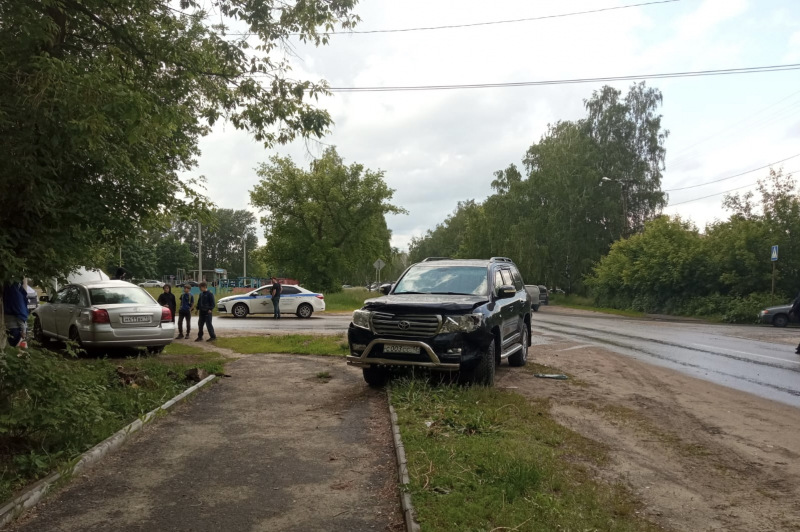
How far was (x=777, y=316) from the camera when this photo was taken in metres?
24.7

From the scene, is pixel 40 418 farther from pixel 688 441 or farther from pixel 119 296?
pixel 119 296

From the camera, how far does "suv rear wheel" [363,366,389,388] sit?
29.9 feet

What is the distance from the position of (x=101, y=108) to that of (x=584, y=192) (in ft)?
145

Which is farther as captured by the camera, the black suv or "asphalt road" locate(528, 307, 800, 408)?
"asphalt road" locate(528, 307, 800, 408)

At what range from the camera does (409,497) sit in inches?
176

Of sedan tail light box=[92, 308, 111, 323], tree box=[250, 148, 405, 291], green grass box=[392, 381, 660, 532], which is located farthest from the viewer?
tree box=[250, 148, 405, 291]

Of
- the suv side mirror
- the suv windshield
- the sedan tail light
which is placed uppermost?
the suv windshield

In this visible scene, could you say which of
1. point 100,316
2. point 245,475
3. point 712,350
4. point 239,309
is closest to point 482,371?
point 245,475

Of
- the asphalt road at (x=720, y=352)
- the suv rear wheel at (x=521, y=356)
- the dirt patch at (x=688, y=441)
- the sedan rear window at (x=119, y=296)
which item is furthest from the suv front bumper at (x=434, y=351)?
the sedan rear window at (x=119, y=296)

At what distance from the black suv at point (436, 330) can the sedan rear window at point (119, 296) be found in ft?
20.0

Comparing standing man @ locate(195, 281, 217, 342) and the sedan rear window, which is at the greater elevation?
the sedan rear window

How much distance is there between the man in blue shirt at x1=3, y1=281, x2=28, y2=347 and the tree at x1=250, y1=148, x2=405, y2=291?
3483cm

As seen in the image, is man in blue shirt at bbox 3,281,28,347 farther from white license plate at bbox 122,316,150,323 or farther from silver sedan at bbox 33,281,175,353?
white license plate at bbox 122,316,150,323

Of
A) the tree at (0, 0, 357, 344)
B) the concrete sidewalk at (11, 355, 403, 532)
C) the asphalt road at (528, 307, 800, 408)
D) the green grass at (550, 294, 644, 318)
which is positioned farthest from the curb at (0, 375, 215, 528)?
the green grass at (550, 294, 644, 318)
